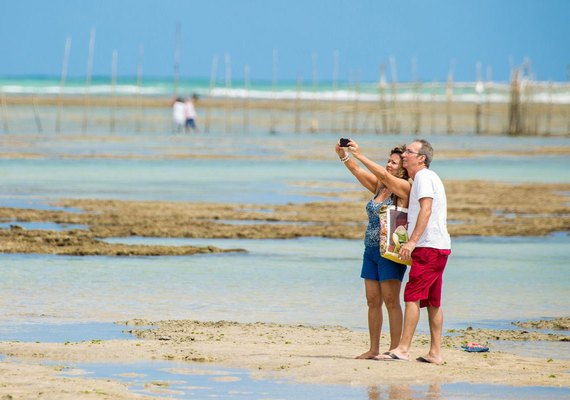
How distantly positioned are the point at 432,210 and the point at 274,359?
1.37 m

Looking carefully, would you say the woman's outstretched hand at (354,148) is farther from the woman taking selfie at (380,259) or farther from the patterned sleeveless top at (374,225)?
Result: the patterned sleeveless top at (374,225)

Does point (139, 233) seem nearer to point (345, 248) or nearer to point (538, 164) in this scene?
point (345, 248)

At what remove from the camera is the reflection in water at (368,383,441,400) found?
7543 mm

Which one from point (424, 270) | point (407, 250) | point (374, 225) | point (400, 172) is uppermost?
point (400, 172)

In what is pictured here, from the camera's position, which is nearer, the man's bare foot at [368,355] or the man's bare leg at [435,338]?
the man's bare leg at [435,338]

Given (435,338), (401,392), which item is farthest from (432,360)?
(401,392)

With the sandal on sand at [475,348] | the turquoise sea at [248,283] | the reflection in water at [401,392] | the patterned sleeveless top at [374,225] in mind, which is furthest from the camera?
the turquoise sea at [248,283]

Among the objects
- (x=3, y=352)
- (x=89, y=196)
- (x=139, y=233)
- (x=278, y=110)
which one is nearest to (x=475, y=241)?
(x=139, y=233)

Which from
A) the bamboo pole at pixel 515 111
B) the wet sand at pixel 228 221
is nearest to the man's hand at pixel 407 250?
the wet sand at pixel 228 221

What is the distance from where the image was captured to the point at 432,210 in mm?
8516

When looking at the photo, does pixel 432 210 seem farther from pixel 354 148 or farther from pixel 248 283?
pixel 248 283

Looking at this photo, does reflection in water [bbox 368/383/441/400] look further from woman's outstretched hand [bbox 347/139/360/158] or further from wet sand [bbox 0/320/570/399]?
woman's outstretched hand [bbox 347/139/360/158]

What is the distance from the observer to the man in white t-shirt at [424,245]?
8.44 metres

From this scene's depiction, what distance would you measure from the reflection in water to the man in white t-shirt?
742mm
